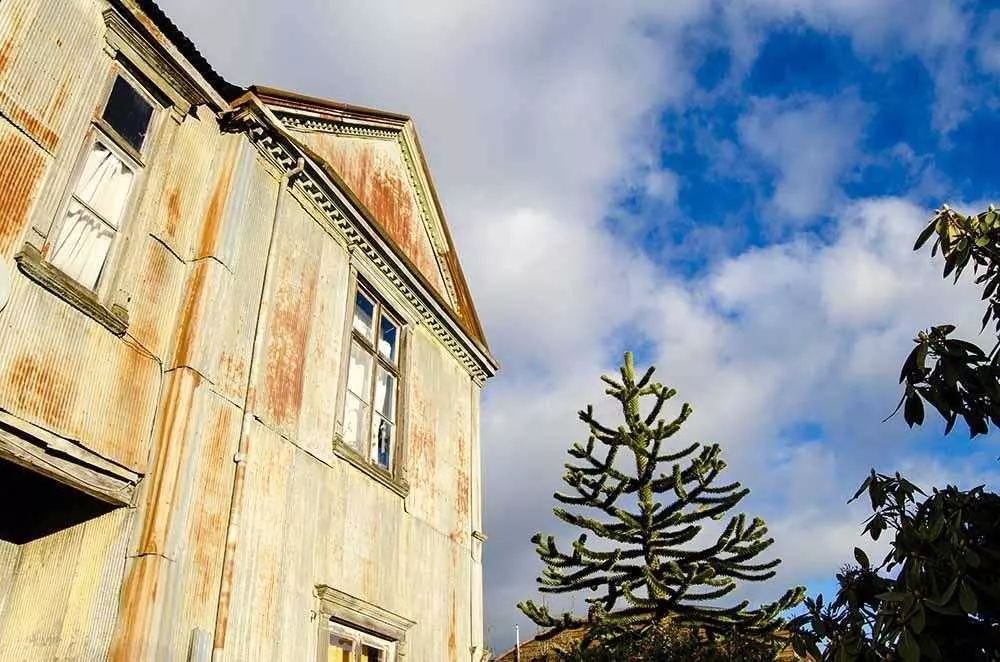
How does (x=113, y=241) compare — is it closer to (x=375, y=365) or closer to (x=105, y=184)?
(x=105, y=184)

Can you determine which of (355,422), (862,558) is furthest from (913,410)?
(355,422)

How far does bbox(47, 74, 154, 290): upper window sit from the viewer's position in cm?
517

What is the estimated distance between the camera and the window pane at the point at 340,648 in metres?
6.54

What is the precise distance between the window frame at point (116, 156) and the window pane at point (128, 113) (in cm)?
3

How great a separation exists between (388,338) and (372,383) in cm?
88

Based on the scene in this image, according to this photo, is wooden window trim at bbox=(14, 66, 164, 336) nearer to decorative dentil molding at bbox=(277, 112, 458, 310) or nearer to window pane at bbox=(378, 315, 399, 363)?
window pane at bbox=(378, 315, 399, 363)

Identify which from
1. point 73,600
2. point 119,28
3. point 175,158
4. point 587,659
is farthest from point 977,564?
point 587,659

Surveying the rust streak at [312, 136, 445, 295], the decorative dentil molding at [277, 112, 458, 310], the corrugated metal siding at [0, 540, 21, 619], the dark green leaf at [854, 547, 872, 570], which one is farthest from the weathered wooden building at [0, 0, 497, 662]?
the dark green leaf at [854, 547, 872, 570]

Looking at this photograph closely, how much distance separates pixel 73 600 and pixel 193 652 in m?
0.82

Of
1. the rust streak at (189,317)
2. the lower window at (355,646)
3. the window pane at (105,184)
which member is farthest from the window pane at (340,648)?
the window pane at (105,184)

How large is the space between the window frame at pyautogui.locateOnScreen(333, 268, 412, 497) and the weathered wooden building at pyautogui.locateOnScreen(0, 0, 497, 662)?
0.03m

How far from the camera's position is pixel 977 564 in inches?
143

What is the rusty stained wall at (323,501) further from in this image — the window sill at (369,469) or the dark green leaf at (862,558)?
the dark green leaf at (862,558)

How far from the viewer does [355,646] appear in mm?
6863
